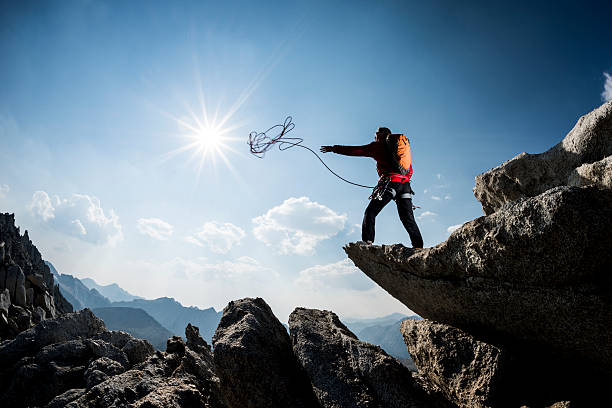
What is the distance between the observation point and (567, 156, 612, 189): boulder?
5954 millimetres

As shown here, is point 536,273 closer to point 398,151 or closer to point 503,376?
point 503,376

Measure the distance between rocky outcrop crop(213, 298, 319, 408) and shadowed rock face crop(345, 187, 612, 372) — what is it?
4.10 m

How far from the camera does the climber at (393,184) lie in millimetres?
9297

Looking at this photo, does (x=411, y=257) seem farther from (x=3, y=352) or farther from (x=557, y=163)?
(x=3, y=352)

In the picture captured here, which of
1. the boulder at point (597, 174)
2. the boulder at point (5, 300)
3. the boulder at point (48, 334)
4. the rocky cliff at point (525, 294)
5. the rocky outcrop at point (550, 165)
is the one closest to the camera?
the rocky cliff at point (525, 294)

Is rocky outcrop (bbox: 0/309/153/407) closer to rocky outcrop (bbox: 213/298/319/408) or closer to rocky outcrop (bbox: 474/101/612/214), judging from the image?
rocky outcrop (bbox: 213/298/319/408)

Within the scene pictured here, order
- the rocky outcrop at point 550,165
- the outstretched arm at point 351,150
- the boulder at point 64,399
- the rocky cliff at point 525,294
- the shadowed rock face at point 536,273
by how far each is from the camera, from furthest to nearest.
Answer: the boulder at point 64,399 → the outstretched arm at point 351,150 → the rocky outcrop at point 550,165 → the rocky cliff at point 525,294 → the shadowed rock face at point 536,273

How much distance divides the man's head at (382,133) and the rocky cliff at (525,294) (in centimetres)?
427

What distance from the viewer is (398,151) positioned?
9375 mm

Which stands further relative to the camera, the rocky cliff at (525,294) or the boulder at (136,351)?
the boulder at (136,351)

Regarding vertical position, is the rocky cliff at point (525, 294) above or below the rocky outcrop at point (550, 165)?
below

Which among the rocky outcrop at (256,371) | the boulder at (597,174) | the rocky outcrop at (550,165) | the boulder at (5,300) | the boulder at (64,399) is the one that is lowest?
the rocky outcrop at (256,371)

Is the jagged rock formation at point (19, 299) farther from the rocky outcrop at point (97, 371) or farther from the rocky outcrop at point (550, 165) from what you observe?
the rocky outcrop at point (550, 165)

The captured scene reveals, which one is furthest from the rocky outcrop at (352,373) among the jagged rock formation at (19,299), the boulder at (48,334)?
the jagged rock formation at (19,299)
